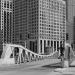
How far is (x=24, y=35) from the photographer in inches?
7869

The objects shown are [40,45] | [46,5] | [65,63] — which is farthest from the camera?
[46,5]

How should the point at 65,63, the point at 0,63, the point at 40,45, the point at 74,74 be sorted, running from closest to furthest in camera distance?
the point at 74,74
the point at 65,63
the point at 0,63
the point at 40,45

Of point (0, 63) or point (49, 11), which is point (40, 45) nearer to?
point (49, 11)

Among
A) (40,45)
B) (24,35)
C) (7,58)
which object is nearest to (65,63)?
(7,58)

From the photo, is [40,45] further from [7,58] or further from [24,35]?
[7,58]

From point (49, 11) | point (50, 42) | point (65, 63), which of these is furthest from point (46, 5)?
point (65, 63)

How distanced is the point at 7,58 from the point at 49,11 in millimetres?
147497

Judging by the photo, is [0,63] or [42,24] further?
[42,24]

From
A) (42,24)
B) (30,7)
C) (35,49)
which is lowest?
(35,49)

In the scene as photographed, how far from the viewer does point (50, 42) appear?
19500 cm

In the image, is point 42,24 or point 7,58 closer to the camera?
point 7,58

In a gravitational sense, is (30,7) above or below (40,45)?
above

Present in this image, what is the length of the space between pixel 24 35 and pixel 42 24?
19.4m

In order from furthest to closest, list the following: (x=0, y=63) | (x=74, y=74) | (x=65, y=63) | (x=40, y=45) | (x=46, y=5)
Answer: (x=46, y=5) < (x=40, y=45) < (x=0, y=63) < (x=65, y=63) < (x=74, y=74)
